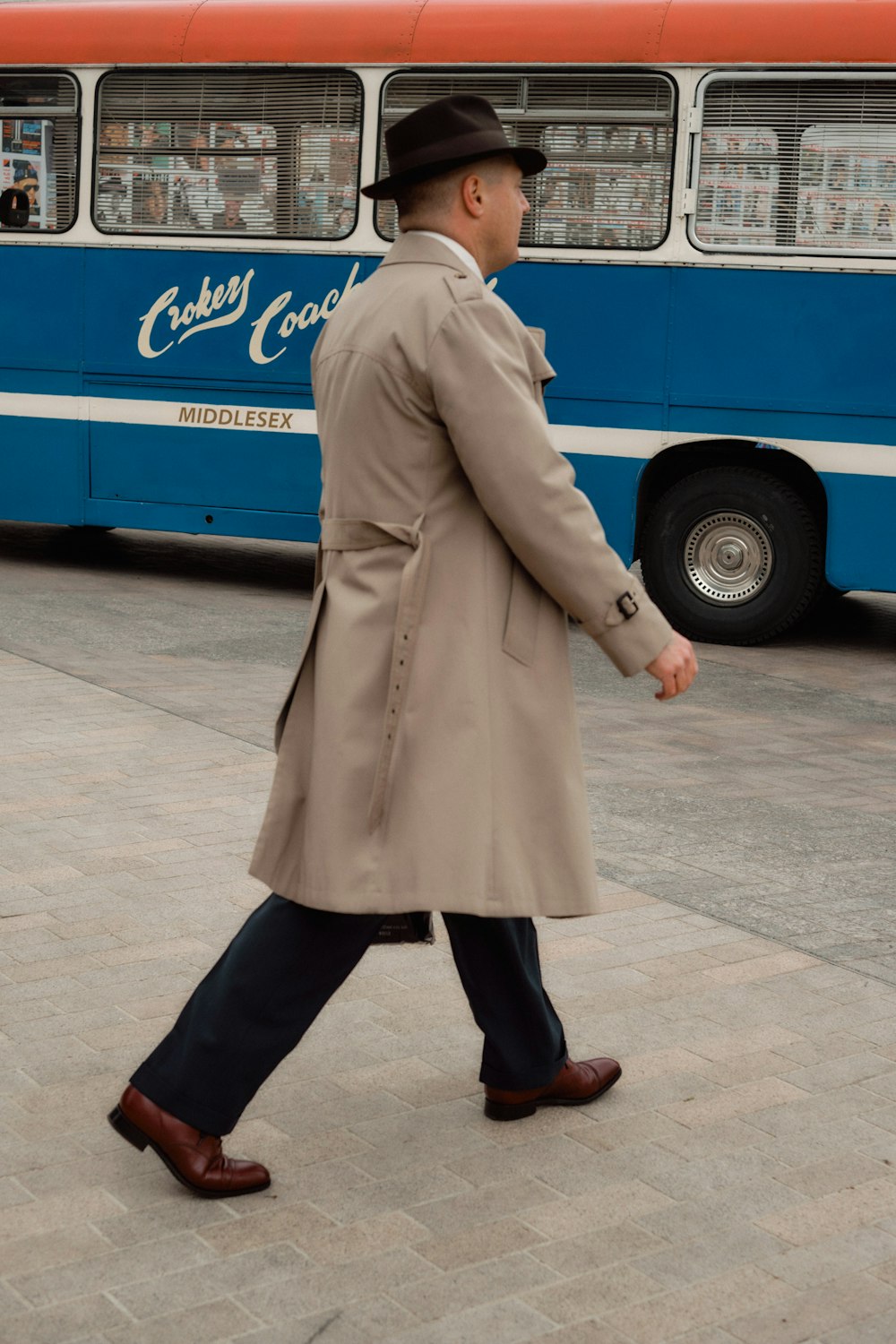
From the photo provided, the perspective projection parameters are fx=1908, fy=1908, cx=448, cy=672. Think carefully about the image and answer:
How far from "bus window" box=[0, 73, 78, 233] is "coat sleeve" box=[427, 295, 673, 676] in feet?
28.5

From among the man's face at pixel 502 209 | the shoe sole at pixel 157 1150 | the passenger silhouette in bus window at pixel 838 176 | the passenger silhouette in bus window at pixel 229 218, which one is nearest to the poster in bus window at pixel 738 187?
the passenger silhouette in bus window at pixel 838 176

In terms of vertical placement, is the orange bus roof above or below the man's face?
above

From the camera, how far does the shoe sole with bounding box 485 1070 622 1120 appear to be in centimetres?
367

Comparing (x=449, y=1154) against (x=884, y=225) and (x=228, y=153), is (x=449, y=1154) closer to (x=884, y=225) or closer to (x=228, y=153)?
(x=884, y=225)

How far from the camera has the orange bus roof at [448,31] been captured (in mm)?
9422

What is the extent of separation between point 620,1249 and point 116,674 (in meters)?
5.43

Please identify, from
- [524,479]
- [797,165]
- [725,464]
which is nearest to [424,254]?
[524,479]

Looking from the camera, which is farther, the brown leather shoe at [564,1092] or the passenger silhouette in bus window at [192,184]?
the passenger silhouette in bus window at [192,184]

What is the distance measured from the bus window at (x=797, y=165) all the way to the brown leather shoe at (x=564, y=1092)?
6560mm

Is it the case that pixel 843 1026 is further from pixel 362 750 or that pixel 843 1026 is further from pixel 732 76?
pixel 732 76

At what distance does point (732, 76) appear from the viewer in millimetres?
9602

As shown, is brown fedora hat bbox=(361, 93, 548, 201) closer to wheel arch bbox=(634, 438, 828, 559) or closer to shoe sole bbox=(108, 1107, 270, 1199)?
shoe sole bbox=(108, 1107, 270, 1199)

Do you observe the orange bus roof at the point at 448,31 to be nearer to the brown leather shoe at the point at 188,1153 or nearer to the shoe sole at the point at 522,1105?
the shoe sole at the point at 522,1105

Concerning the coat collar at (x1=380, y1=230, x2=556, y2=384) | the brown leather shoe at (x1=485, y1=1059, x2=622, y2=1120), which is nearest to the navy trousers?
the brown leather shoe at (x1=485, y1=1059, x2=622, y2=1120)
